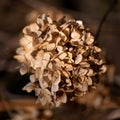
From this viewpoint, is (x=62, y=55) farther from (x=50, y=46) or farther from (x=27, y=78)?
(x=27, y=78)

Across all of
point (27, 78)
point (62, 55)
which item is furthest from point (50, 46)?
point (27, 78)

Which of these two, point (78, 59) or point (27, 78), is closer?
point (78, 59)

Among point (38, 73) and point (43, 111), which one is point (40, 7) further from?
point (38, 73)

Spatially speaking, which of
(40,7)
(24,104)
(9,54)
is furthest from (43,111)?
(40,7)

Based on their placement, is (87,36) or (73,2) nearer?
(87,36)

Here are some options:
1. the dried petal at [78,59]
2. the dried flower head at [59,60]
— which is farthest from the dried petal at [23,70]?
the dried petal at [78,59]

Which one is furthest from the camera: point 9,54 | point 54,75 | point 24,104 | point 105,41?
point 105,41
